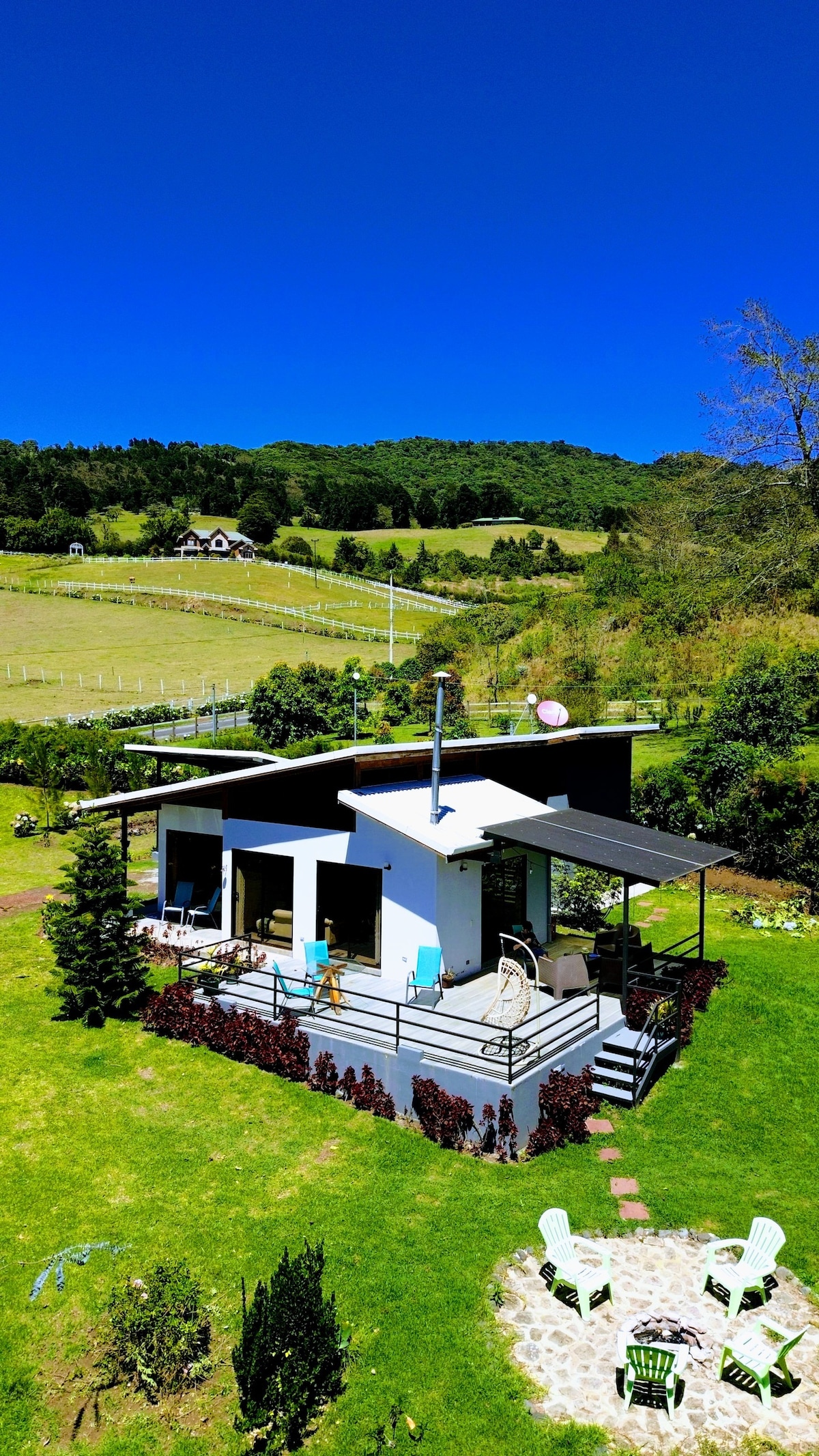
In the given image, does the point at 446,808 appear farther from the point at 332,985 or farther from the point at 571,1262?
the point at 571,1262

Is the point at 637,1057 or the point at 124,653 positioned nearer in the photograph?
the point at 637,1057

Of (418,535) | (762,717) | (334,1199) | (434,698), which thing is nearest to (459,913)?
(334,1199)

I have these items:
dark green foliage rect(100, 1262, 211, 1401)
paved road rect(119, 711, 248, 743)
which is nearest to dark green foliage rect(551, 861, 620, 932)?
dark green foliage rect(100, 1262, 211, 1401)

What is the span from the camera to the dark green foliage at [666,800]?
23250 mm

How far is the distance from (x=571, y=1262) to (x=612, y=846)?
20.8 feet

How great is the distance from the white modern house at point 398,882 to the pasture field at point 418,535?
3724 inches

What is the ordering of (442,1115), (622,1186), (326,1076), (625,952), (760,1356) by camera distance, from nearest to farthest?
(760,1356)
(622,1186)
(442,1115)
(326,1076)
(625,952)

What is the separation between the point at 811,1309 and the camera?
285 inches

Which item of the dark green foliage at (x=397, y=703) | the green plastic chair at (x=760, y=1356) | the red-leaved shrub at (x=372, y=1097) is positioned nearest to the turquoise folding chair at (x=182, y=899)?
the red-leaved shrub at (x=372, y=1097)

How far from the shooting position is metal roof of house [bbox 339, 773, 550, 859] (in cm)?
1209

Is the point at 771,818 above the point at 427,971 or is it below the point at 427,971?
above

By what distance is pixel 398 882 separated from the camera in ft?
42.8

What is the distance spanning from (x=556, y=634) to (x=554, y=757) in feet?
105

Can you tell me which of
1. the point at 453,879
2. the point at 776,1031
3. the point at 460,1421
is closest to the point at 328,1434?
the point at 460,1421
